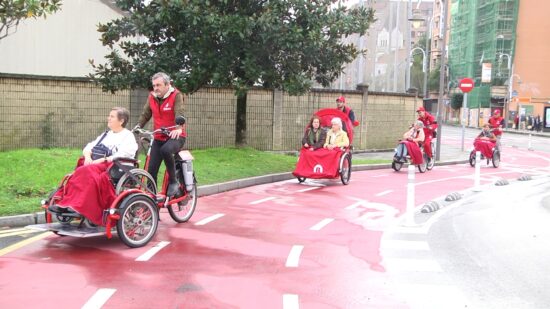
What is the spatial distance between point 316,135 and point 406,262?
7.89 metres

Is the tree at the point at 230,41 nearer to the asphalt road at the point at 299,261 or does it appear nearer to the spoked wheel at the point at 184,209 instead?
the asphalt road at the point at 299,261

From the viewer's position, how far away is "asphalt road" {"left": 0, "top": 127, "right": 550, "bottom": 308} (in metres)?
5.27

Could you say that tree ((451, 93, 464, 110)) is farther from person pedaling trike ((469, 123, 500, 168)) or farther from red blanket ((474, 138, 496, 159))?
red blanket ((474, 138, 496, 159))

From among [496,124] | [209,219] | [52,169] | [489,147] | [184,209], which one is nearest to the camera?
[184,209]

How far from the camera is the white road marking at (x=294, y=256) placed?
6495 mm

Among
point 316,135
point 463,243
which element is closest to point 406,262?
point 463,243

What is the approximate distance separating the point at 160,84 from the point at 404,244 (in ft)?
13.1

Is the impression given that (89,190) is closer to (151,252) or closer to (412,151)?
(151,252)

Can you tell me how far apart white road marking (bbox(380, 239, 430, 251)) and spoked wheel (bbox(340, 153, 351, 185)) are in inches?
235

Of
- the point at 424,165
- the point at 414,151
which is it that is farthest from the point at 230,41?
the point at 424,165

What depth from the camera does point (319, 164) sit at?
45.3 ft

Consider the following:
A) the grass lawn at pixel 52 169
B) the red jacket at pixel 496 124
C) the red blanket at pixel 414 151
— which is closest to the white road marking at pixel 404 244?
the grass lawn at pixel 52 169

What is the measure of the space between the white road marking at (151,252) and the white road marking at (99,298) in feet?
3.77

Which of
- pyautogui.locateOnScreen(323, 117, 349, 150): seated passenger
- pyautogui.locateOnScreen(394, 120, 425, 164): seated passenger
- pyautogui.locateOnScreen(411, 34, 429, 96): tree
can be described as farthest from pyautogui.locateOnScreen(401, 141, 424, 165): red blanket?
pyautogui.locateOnScreen(411, 34, 429, 96): tree
